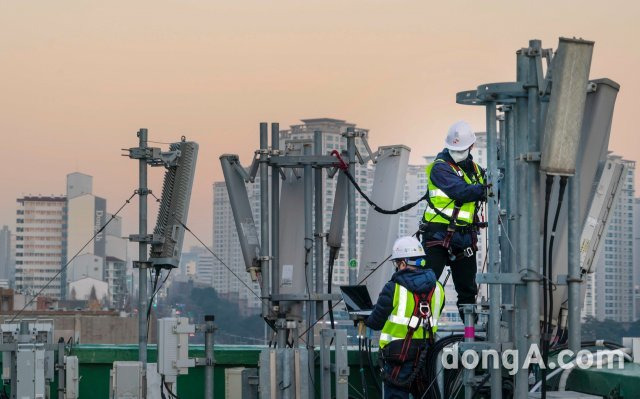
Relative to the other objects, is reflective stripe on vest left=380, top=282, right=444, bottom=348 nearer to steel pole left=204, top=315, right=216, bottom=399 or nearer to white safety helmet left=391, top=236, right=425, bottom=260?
white safety helmet left=391, top=236, right=425, bottom=260

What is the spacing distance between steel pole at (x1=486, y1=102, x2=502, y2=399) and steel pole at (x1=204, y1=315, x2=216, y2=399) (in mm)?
4191

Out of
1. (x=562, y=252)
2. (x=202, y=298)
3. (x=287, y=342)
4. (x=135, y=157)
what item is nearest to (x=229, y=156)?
(x=135, y=157)

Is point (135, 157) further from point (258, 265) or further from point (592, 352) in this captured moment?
point (592, 352)

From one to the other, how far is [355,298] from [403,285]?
1743 mm

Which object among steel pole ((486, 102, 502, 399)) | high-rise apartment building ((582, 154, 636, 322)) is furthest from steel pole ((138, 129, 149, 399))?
high-rise apartment building ((582, 154, 636, 322))

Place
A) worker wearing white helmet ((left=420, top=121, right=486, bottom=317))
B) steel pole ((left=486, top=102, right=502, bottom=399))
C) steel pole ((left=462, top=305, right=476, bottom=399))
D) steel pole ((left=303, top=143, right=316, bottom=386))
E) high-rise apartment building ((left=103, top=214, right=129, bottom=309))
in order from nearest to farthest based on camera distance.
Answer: steel pole ((left=486, top=102, right=502, bottom=399)) < steel pole ((left=462, top=305, right=476, bottom=399)) < worker wearing white helmet ((left=420, top=121, right=486, bottom=317)) < steel pole ((left=303, top=143, right=316, bottom=386)) < high-rise apartment building ((left=103, top=214, right=129, bottom=309))

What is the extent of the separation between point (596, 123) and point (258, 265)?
495 centimetres

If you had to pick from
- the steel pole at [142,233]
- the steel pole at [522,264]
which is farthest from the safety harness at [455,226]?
the steel pole at [142,233]

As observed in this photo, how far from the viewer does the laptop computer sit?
14430mm

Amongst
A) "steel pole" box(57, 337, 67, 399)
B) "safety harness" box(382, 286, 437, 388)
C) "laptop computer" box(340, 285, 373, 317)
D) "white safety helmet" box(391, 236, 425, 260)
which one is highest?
"white safety helmet" box(391, 236, 425, 260)

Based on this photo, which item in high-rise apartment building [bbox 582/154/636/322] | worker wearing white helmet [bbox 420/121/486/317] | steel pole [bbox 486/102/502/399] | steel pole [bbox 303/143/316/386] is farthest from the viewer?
high-rise apartment building [bbox 582/154/636/322]

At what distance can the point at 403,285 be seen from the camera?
1285 centimetres

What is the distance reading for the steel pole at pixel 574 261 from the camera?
11.8m

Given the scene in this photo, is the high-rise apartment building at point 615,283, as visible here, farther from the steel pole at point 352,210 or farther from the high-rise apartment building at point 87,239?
the steel pole at point 352,210
